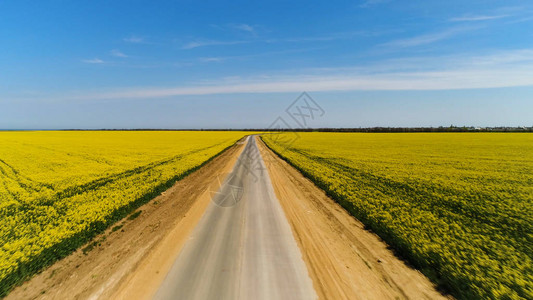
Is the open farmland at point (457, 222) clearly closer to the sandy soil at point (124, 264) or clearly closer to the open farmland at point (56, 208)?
the sandy soil at point (124, 264)

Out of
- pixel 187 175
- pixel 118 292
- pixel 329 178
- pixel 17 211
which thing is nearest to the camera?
pixel 118 292

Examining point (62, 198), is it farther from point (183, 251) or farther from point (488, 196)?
point (488, 196)

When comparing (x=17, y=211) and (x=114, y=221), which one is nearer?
A: (x=114, y=221)

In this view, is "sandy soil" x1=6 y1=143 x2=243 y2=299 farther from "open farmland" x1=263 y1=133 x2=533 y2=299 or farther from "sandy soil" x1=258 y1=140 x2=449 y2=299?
"open farmland" x1=263 y1=133 x2=533 y2=299

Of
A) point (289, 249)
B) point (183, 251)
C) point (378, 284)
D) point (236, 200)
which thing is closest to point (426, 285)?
point (378, 284)

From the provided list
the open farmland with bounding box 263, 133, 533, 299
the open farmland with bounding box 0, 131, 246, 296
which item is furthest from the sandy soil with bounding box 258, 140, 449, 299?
the open farmland with bounding box 0, 131, 246, 296

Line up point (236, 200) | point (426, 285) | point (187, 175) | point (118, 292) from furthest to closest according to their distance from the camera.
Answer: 1. point (187, 175)
2. point (236, 200)
3. point (426, 285)
4. point (118, 292)
